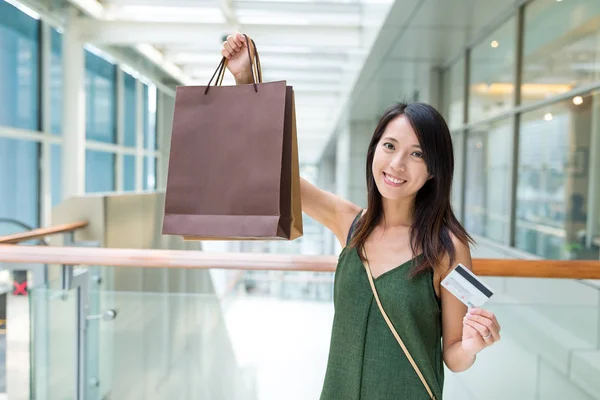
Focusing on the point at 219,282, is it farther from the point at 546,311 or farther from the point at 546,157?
the point at 546,157

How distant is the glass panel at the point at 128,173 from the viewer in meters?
9.38

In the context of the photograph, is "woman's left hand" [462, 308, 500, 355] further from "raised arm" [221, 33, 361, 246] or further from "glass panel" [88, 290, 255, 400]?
"glass panel" [88, 290, 255, 400]

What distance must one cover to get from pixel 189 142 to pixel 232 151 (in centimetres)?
9

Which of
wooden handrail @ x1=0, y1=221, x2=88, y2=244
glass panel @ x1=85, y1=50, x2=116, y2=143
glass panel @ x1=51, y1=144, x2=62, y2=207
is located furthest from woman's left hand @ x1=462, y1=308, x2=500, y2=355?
glass panel @ x1=85, y1=50, x2=116, y2=143

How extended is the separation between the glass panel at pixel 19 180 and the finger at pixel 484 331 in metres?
5.69

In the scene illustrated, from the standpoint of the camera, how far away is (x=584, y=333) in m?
2.23

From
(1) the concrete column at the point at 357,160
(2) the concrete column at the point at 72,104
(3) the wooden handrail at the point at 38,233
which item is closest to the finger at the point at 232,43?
(3) the wooden handrail at the point at 38,233

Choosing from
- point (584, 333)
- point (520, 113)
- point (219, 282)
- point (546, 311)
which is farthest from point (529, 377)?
point (520, 113)

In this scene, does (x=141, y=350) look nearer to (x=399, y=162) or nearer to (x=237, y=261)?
(x=237, y=261)

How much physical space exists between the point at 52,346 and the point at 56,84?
5560mm

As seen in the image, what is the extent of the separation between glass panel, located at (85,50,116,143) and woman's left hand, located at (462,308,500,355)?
7553 mm

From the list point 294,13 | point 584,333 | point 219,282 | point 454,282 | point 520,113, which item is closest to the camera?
point 454,282

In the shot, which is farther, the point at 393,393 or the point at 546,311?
the point at 546,311

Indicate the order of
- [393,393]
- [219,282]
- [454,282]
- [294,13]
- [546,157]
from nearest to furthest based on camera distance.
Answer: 1. [454,282]
2. [393,393]
3. [219,282]
4. [546,157]
5. [294,13]
